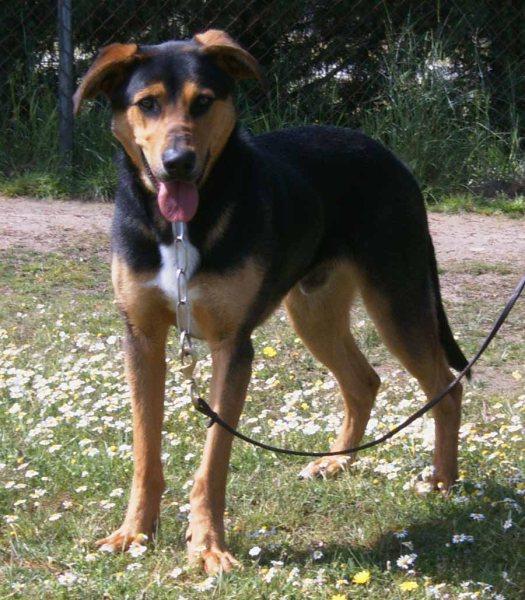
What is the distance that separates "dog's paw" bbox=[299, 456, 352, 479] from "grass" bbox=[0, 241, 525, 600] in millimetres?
69

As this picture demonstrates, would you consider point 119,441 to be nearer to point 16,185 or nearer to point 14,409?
point 14,409

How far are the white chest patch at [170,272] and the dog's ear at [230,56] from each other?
0.67 metres

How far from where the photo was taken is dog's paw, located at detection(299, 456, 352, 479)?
489 centimetres

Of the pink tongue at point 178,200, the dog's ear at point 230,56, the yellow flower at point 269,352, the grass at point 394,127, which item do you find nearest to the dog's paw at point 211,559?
the pink tongue at point 178,200

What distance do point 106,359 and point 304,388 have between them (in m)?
1.08

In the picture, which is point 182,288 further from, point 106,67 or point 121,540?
point 121,540

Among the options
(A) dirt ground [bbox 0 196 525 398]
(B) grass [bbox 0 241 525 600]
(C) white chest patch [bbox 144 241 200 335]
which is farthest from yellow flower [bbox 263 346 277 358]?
(C) white chest patch [bbox 144 241 200 335]

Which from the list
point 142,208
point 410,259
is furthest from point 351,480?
point 142,208

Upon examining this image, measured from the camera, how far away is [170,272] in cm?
404

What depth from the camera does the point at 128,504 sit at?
4.34m

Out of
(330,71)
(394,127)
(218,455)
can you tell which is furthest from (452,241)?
(218,455)

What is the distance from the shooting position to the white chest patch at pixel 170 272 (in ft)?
13.3

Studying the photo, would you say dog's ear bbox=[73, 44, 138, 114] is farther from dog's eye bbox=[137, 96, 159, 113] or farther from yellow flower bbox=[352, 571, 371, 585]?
yellow flower bbox=[352, 571, 371, 585]

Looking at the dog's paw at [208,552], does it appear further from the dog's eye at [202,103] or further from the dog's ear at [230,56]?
the dog's ear at [230,56]
